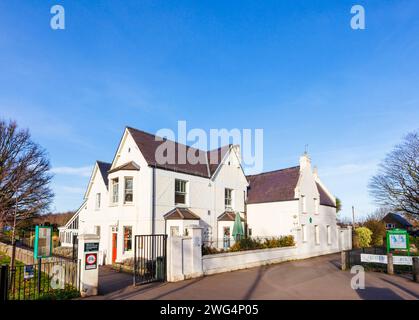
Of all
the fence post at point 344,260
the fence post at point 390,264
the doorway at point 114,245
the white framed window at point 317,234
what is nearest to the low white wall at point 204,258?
the fence post at point 344,260

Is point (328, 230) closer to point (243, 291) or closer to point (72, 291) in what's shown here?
point (243, 291)

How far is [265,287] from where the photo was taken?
12.6 metres

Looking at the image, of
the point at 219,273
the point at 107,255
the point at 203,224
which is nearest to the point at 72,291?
the point at 219,273

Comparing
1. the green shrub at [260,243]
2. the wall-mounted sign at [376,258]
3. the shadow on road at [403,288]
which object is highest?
the green shrub at [260,243]

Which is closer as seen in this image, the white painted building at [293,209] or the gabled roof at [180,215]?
the gabled roof at [180,215]

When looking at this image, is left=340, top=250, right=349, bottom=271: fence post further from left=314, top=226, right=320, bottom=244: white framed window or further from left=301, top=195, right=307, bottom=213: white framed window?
left=314, top=226, right=320, bottom=244: white framed window

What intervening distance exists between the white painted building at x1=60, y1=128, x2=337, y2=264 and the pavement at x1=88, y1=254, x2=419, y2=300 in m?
4.82

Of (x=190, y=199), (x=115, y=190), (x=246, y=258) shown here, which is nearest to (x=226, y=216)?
(x=190, y=199)

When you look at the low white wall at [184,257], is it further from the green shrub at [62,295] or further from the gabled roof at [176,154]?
the gabled roof at [176,154]

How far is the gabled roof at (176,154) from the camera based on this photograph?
20844 mm

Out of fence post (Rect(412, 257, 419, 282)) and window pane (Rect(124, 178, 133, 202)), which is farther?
window pane (Rect(124, 178, 133, 202))

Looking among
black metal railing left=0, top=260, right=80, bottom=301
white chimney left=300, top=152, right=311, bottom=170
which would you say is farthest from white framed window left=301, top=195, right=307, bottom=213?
black metal railing left=0, top=260, right=80, bottom=301

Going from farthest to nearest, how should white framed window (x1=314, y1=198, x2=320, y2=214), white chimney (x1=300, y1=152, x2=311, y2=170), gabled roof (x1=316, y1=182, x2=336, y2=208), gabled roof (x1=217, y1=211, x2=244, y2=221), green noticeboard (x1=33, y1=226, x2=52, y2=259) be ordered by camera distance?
gabled roof (x1=316, y1=182, x2=336, y2=208) → white framed window (x1=314, y1=198, x2=320, y2=214) → white chimney (x1=300, y1=152, x2=311, y2=170) → gabled roof (x1=217, y1=211, x2=244, y2=221) → green noticeboard (x1=33, y1=226, x2=52, y2=259)

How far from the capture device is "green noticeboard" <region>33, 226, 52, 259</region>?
1221cm
